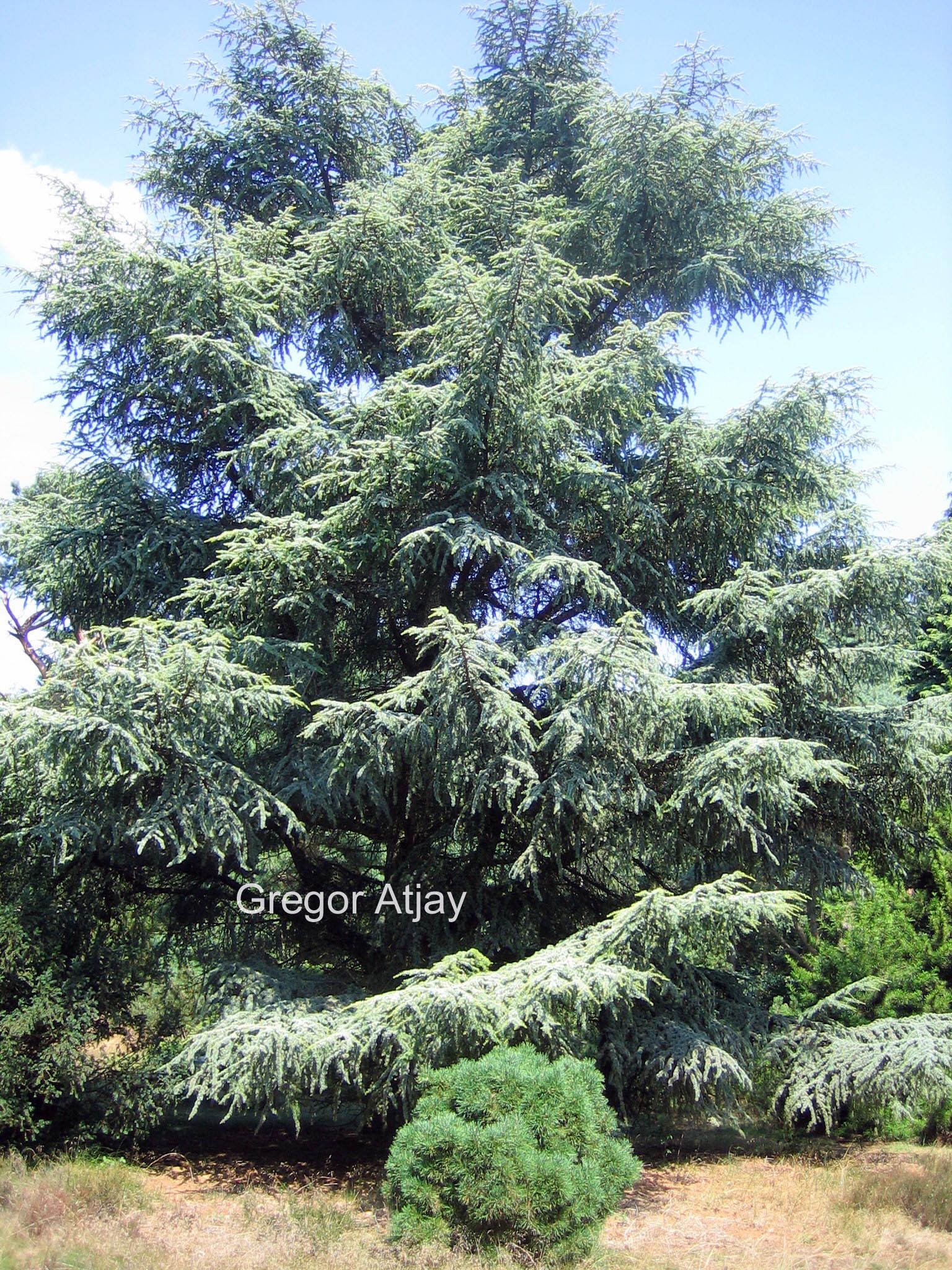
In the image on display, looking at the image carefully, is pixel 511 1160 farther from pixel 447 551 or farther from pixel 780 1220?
pixel 447 551

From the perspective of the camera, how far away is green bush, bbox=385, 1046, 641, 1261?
5715 millimetres

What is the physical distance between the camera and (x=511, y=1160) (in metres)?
5.73

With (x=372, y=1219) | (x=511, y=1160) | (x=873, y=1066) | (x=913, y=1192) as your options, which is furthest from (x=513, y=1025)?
(x=913, y=1192)

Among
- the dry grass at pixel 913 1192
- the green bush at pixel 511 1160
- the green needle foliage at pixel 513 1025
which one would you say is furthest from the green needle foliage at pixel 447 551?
the dry grass at pixel 913 1192

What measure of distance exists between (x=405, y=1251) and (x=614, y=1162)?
4.98ft

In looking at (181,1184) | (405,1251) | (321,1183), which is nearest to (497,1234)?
(405,1251)

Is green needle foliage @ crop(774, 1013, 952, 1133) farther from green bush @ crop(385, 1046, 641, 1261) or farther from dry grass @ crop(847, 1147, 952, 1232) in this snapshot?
green bush @ crop(385, 1046, 641, 1261)

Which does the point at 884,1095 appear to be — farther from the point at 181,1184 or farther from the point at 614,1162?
the point at 181,1184

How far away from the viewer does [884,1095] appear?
299 inches

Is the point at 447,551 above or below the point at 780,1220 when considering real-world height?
above

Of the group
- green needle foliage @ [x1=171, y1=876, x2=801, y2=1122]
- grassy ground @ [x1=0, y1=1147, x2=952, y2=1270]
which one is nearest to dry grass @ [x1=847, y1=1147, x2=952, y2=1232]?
grassy ground @ [x1=0, y1=1147, x2=952, y2=1270]

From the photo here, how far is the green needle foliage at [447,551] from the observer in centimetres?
775

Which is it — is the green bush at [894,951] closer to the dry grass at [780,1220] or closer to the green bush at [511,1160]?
the dry grass at [780,1220]

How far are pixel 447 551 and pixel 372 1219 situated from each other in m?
5.95
